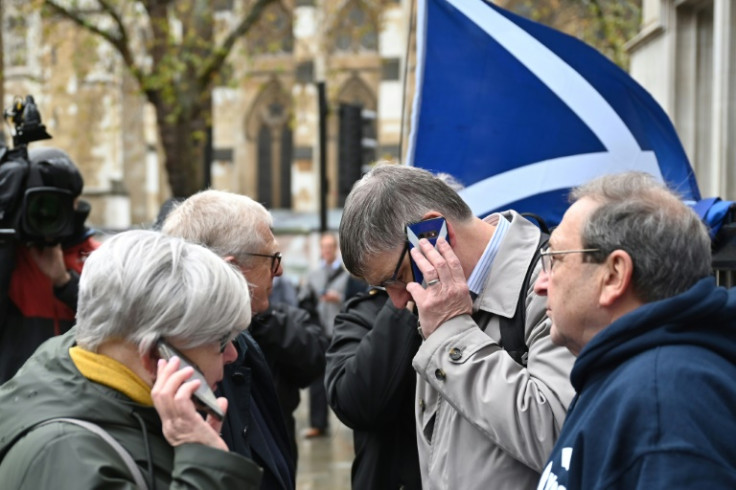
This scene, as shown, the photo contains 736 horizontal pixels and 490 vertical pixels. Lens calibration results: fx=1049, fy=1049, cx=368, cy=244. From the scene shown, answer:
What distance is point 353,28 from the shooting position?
24.5 meters

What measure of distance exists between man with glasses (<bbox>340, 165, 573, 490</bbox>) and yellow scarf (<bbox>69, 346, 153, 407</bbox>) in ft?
2.43

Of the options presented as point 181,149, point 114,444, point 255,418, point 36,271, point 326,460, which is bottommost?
point 326,460

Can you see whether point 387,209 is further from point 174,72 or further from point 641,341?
point 174,72

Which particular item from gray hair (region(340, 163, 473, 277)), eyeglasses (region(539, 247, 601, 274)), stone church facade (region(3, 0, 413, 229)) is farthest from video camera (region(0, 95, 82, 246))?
stone church facade (region(3, 0, 413, 229))

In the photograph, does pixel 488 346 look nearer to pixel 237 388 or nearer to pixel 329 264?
pixel 237 388

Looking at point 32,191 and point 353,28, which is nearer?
point 32,191

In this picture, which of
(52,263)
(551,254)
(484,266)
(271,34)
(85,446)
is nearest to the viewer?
(85,446)

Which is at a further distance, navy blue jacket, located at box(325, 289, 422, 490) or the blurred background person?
the blurred background person

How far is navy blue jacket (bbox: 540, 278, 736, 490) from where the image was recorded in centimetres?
187

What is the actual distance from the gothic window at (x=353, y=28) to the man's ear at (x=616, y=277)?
20319 millimetres

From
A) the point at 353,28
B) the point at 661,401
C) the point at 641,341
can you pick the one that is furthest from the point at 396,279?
the point at 353,28

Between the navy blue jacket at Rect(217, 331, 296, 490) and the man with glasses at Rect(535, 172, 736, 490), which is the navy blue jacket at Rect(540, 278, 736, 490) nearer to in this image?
the man with glasses at Rect(535, 172, 736, 490)

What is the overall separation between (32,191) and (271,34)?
18382 millimetres

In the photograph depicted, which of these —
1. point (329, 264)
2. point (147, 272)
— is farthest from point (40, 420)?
point (329, 264)
